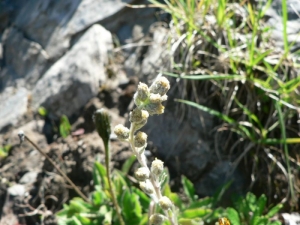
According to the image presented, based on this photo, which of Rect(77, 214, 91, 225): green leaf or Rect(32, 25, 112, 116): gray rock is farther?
Rect(32, 25, 112, 116): gray rock

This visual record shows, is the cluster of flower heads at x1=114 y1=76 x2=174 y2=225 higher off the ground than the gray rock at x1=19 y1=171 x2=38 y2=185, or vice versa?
the cluster of flower heads at x1=114 y1=76 x2=174 y2=225

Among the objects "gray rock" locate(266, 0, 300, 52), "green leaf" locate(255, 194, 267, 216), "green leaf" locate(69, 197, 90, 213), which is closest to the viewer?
"green leaf" locate(255, 194, 267, 216)

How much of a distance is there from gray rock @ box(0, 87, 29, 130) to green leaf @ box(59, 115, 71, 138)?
0.43 m

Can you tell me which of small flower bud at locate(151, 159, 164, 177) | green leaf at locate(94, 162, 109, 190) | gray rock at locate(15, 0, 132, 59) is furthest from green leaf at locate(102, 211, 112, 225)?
gray rock at locate(15, 0, 132, 59)

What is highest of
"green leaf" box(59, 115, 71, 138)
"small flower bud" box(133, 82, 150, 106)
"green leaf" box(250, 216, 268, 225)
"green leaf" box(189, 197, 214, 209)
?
"small flower bud" box(133, 82, 150, 106)

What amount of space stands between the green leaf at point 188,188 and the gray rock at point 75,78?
1.09m

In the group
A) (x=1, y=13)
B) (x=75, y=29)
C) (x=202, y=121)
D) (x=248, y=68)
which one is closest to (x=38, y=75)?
(x=75, y=29)

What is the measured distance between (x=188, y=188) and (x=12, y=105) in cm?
173

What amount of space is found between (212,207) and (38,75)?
2.02 m

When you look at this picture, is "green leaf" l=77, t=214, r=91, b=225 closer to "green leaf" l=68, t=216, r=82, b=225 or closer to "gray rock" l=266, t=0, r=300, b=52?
"green leaf" l=68, t=216, r=82, b=225

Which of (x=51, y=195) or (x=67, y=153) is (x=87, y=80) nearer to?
(x=67, y=153)

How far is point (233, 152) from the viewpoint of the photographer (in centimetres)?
329

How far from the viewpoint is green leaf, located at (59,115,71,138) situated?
3.63 metres

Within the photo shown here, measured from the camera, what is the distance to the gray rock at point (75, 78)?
3764 mm
